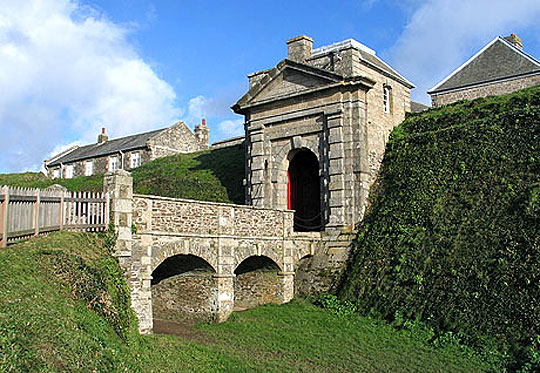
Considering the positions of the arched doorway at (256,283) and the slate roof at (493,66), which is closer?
the arched doorway at (256,283)

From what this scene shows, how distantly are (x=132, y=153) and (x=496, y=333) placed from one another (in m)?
27.2

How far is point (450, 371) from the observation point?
10.8 metres

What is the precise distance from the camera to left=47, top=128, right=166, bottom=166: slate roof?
113 ft

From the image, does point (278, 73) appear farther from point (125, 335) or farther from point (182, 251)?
point (125, 335)

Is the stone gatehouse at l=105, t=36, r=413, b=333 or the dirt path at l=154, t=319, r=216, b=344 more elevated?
the stone gatehouse at l=105, t=36, r=413, b=333

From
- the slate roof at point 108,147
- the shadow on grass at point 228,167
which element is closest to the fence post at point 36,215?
the shadow on grass at point 228,167

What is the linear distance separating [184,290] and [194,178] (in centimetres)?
951

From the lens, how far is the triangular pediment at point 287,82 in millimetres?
18609

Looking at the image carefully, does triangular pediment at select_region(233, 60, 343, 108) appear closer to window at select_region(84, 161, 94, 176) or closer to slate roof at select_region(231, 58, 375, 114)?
slate roof at select_region(231, 58, 375, 114)

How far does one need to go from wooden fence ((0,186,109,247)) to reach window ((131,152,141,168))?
2206cm

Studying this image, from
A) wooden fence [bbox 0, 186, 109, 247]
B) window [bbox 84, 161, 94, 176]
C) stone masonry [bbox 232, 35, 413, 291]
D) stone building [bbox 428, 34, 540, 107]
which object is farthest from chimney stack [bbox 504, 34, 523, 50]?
window [bbox 84, 161, 94, 176]

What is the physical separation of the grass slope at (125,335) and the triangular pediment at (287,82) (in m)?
8.00

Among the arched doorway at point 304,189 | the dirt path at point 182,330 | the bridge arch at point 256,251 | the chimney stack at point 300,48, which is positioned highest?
the chimney stack at point 300,48

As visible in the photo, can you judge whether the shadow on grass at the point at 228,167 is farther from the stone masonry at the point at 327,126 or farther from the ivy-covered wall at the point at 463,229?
the ivy-covered wall at the point at 463,229
